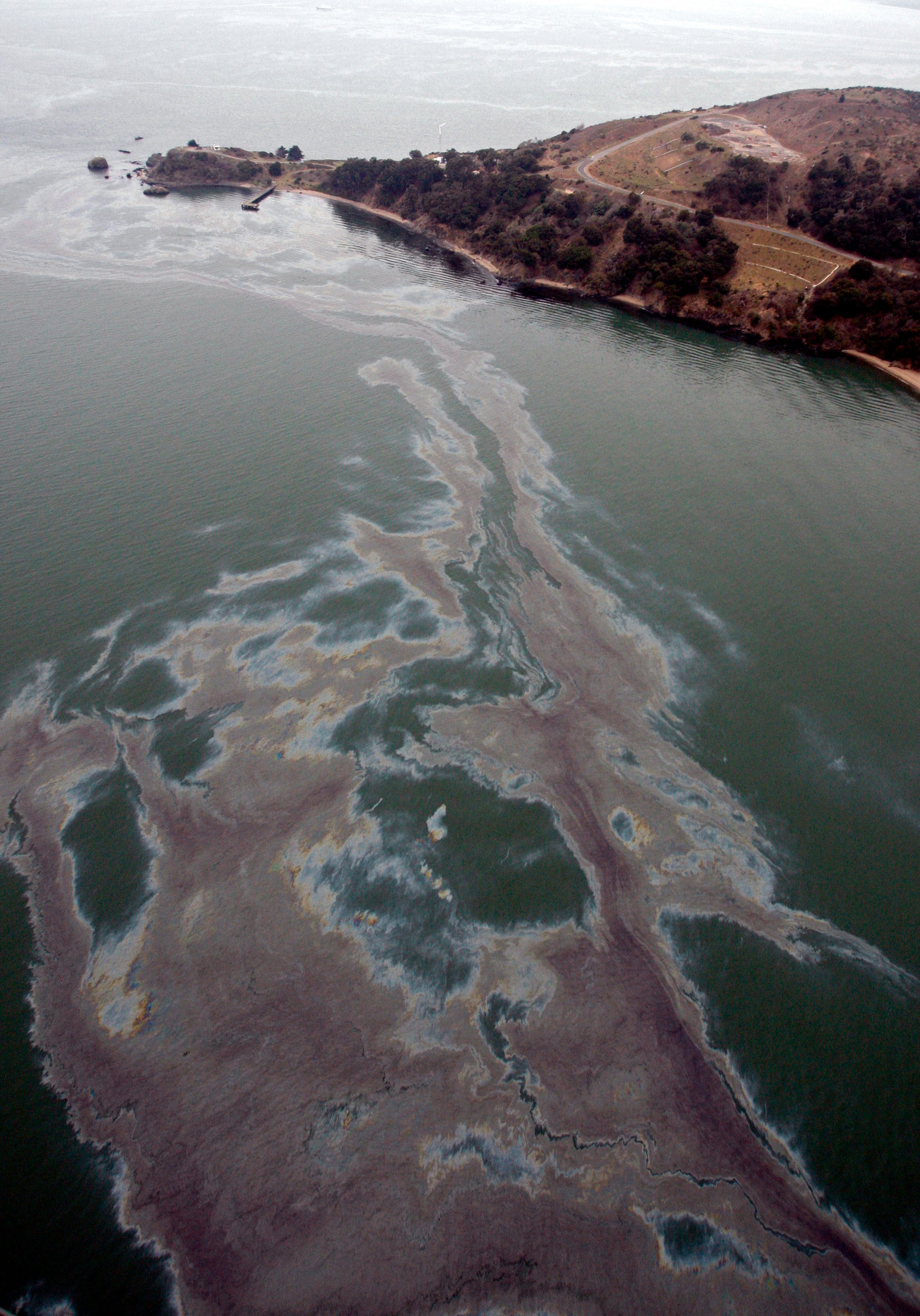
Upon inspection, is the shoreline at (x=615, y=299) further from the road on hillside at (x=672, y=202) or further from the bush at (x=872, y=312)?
the bush at (x=872, y=312)

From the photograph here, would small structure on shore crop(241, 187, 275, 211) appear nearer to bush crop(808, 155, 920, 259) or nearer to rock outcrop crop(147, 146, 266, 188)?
rock outcrop crop(147, 146, 266, 188)

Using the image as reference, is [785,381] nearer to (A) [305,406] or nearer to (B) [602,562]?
(B) [602,562]

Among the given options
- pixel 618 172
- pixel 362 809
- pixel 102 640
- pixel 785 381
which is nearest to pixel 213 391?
pixel 102 640

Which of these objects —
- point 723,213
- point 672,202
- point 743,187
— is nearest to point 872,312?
point 723,213

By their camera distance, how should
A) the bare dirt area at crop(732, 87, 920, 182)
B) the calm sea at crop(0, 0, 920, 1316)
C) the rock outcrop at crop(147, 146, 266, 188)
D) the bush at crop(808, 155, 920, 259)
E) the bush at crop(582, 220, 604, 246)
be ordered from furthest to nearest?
the rock outcrop at crop(147, 146, 266, 188)
the bush at crop(582, 220, 604, 246)
the bare dirt area at crop(732, 87, 920, 182)
the bush at crop(808, 155, 920, 259)
the calm sea at crop(0, 0, 920, 1316)

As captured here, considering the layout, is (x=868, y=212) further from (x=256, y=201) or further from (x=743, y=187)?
(x=256, y=201)

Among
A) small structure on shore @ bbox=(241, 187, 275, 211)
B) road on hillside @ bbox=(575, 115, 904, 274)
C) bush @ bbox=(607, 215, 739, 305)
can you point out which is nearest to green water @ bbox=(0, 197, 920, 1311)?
bush @ bbox=(607, 215, 739, 305)

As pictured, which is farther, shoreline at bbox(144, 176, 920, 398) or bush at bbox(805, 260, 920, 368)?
shoreline at bbox(144, 176, 920, 398)
